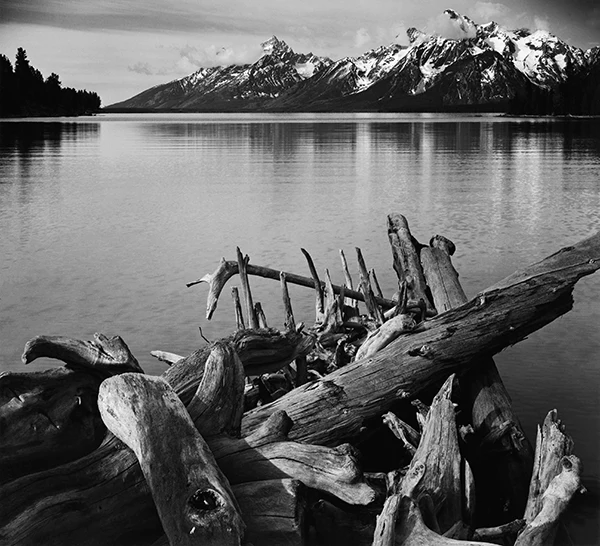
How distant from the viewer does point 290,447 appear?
507cm

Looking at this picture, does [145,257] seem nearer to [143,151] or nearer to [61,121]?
[143,151]

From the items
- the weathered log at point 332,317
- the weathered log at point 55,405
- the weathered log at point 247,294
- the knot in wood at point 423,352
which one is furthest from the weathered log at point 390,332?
the weathered log at point 55,405

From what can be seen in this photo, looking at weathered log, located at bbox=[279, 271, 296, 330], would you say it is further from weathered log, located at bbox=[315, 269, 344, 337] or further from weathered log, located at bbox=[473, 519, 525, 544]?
weathered log, located at bbox=[473, 519, 525, 544]

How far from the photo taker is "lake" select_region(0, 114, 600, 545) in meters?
10.7

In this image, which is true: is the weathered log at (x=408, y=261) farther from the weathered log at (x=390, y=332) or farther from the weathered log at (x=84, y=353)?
the weathered log at (x=84, y=353)

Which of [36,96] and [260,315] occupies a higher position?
[36,96]

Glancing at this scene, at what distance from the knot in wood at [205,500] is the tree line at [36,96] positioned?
7651 centimetres

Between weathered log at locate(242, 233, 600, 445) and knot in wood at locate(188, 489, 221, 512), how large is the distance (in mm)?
1683

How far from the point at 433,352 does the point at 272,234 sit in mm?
15610

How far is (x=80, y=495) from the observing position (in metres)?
4.66

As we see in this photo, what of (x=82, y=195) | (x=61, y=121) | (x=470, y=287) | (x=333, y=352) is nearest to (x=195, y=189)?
(x=82, y=195)

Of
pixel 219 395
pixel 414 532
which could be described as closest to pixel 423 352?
pixel 219 395

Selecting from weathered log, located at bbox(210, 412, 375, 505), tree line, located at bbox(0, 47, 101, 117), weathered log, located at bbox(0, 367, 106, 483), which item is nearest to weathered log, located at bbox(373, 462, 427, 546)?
weathered log, located at bbox(210, 412, 375, 505)

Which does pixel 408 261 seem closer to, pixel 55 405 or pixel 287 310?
pixel 287 310
